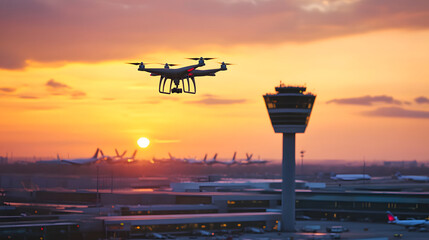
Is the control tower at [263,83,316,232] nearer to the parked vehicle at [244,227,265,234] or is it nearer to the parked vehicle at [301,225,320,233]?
the parked vehicle at [301,225,320,233]

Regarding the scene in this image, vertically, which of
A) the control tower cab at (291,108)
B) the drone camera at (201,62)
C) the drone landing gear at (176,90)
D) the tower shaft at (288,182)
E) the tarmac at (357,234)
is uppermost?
the control tower cab at (291,108)

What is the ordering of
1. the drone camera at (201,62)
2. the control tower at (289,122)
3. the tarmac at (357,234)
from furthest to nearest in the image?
the control tower at (289,122) < the tarmac at (357,234) < the drone camera at (201,62)

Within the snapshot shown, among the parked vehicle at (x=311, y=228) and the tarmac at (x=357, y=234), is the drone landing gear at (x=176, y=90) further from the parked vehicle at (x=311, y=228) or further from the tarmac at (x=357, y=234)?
the parked vehicle at (x=311, y=228)

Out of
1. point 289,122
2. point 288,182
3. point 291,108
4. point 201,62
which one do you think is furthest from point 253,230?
point 201,62

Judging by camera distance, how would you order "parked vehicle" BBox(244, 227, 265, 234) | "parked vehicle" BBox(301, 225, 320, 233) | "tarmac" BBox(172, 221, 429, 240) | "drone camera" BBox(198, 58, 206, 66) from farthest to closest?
"parked vehicle" BBox(301, 225, 320, 233), "parked vehicle" BBox(244, 227, 265, 234), "tarmac" BBox(172, 221, 429, 240), "drone camera" BBox(198, 58, 206, 66)

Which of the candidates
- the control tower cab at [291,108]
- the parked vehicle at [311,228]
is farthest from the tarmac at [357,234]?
the control tower cab at [291,108]

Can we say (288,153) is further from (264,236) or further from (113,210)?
(113,210)

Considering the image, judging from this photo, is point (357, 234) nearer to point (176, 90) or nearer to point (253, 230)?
point (253, 230)

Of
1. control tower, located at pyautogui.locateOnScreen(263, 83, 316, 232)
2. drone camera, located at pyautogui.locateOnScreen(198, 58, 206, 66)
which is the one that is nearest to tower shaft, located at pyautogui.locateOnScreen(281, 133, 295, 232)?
control tower, located at pyautogui.locateOnScreen(263, 83, 316, 232)
